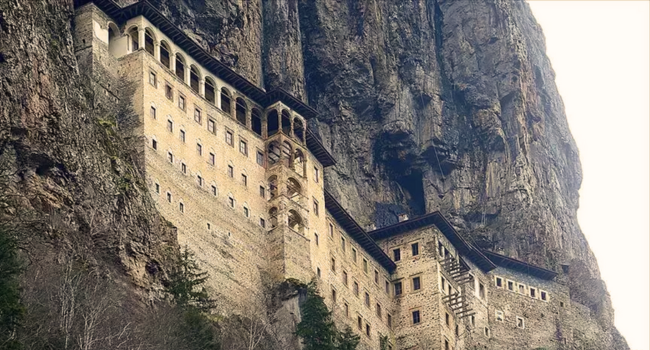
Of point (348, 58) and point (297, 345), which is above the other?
point (348, 58)

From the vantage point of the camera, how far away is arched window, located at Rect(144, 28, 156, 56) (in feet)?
229

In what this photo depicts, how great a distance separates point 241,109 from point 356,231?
1243 cm

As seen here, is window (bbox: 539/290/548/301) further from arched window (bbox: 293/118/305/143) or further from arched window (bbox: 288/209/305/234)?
arched window (bbox: 288/209/305/234)

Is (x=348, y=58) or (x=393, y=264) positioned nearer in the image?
(x=393, y=264)

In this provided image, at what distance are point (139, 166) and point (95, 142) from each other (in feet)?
→ 19.2

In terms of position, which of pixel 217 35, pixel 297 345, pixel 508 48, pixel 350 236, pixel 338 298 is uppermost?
pixel 508 48

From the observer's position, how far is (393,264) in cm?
8850

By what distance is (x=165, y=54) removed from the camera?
235 feet

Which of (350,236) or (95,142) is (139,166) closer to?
(95,142)

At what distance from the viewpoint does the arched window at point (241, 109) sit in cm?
7632

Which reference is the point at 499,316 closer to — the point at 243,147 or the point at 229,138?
the point at 243,147

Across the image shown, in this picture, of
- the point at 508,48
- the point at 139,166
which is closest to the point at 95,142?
the point at 139,166

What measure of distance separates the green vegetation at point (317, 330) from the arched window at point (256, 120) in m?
12.9

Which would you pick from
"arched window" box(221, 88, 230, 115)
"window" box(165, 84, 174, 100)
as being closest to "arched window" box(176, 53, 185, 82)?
"window" box(165, 84, 174, 100)
